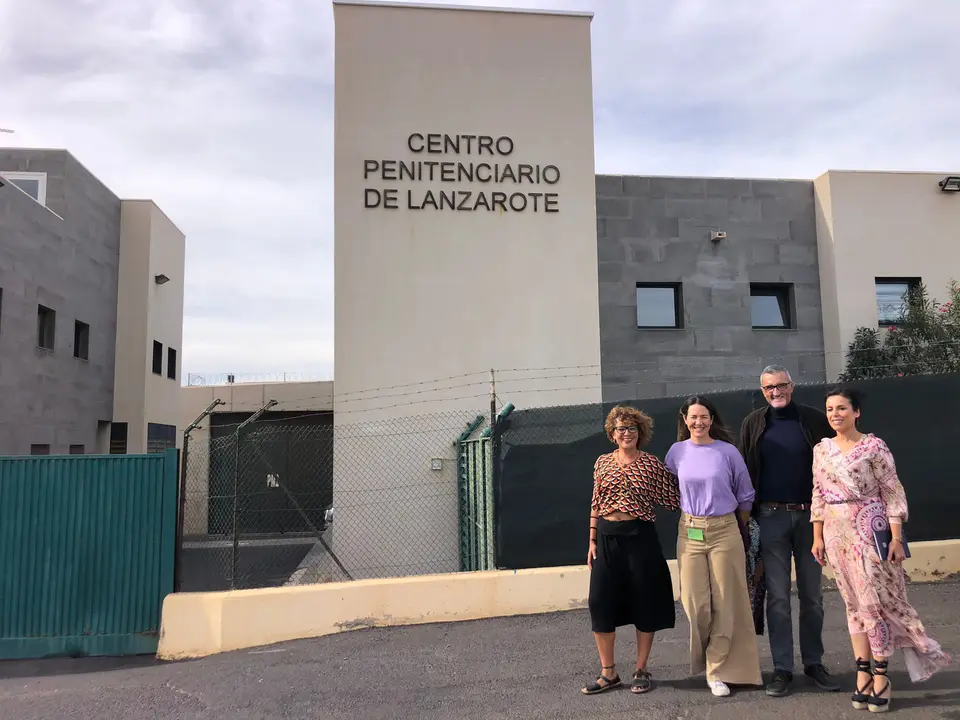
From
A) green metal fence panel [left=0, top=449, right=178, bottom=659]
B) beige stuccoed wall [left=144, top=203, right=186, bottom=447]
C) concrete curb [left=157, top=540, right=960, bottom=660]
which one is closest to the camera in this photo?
concrete curb [left=157, top=540, right=960, bottom=660]

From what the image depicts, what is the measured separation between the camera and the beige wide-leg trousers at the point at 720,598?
13.6 ft

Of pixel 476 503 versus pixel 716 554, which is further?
pixel 476 503

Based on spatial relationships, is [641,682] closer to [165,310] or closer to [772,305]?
[772,305]

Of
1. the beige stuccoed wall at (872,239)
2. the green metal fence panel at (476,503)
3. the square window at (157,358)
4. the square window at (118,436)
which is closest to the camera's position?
the green metal fence panel at (476,503)

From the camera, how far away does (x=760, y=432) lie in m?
4.40

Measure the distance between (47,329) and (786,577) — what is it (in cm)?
1561

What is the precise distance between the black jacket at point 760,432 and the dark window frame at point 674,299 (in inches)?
270

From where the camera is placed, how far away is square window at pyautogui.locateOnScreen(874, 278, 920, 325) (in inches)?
466

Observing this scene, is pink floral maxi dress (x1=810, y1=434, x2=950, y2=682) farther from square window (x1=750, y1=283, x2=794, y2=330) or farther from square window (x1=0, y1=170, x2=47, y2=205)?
square window (x1=0, y1=170, x2=47, y2=205)

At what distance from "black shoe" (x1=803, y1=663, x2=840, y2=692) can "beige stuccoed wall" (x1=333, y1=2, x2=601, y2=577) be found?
233 inches

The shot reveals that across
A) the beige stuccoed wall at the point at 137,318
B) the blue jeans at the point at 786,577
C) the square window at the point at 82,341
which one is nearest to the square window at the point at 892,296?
the blue jeans at the point at 786,577

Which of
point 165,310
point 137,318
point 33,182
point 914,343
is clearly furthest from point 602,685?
point 165,310

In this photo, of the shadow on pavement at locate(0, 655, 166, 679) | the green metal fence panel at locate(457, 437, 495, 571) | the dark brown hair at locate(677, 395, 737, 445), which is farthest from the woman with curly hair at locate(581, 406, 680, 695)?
the shadow on pavement at locate(0, 655, 166, 679)

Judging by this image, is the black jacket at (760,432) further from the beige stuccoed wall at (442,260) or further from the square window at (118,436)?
the square window at (118,436)
